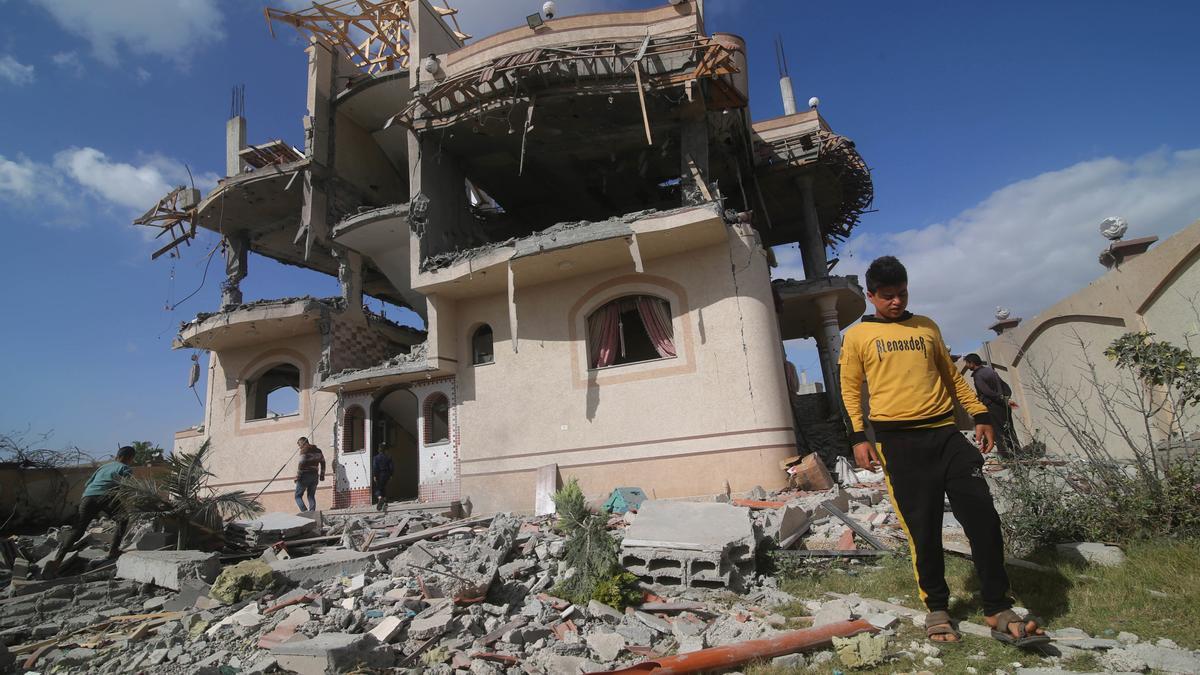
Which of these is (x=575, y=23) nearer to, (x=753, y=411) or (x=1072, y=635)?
(x=753, y=411)

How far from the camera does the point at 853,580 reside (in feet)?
16.7

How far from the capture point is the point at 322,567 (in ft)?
23.2

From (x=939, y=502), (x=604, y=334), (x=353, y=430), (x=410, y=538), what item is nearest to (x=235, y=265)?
(x=353, y=430)

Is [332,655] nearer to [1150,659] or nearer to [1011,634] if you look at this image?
[1011,634]

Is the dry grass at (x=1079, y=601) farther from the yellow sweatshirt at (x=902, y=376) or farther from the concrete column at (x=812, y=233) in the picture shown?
the concrete column at (x=812, y=233)

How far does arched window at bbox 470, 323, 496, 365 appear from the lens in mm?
14086

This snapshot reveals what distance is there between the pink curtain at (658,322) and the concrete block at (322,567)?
6888mm

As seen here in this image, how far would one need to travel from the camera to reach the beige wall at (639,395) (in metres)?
11.3

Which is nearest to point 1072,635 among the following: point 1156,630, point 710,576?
point 1156,630

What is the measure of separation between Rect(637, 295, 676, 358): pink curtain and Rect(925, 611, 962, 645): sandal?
8808mm

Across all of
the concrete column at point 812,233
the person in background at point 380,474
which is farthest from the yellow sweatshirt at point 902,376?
the concrete column at point 812,233

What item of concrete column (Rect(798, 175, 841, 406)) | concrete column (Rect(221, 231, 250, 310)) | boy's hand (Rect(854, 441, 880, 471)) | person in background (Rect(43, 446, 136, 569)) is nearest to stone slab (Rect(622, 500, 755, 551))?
boy's hand (Rect(854, 441, 880, 471))

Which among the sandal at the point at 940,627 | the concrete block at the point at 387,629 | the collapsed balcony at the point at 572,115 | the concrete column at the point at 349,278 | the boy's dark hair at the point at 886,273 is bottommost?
the concrete block at the point at 387,629

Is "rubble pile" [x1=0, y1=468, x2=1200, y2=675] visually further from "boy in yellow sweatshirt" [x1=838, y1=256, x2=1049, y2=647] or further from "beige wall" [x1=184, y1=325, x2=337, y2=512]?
"beige wall" [x1=184, y1=325, x2=337, y2=512]
